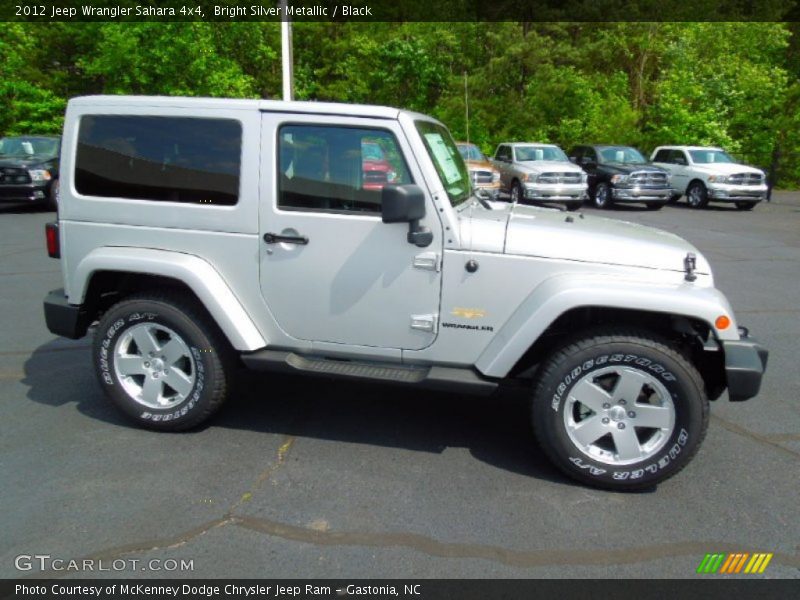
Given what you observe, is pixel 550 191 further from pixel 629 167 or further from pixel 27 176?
pixel 27 176

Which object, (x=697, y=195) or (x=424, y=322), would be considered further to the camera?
(x=697, y=195)

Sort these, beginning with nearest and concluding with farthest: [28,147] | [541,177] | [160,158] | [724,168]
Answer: [160,158] < [28,147] < [541,177] < [724,168]

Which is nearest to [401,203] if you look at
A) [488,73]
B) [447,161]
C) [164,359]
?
[447,161]

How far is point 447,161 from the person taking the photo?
3.96m

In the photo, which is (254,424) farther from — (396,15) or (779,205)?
(396,15)

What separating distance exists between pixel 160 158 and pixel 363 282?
55.9 inches

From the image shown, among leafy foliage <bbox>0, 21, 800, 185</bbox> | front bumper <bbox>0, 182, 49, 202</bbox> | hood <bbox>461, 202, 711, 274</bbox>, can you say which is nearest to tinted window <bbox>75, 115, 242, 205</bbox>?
hood <bbox>461, 202, 711, 274</bbox>

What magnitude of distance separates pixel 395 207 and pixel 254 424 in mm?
1843

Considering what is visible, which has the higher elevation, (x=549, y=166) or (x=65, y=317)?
(x=549, y=166)

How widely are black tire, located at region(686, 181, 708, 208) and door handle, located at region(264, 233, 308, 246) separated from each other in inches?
706

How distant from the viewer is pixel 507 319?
3.45 m

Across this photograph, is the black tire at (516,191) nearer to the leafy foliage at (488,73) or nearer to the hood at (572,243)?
the leafy foliage at (488,73)

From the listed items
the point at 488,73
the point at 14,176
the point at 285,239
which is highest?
the point at 488,73

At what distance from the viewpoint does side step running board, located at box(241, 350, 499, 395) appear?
3.48m
